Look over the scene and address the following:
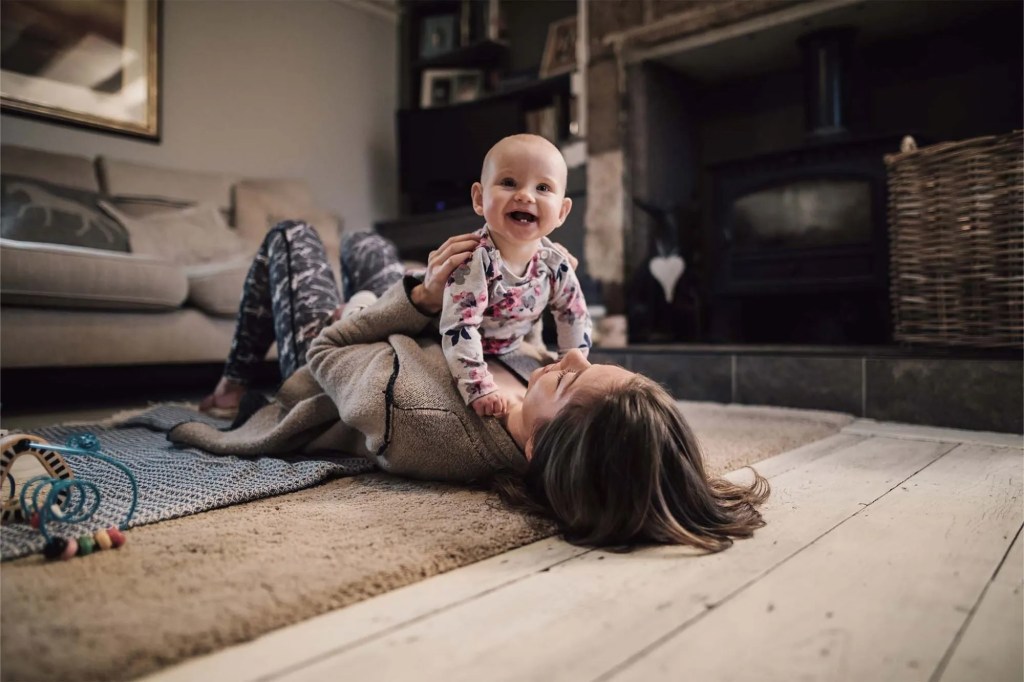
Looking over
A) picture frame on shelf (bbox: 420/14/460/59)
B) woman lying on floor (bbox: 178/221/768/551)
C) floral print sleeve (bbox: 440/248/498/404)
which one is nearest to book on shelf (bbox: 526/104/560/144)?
picture frame on shelf (bbox: 420/14/460/59)

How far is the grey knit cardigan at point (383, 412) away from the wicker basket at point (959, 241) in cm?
124

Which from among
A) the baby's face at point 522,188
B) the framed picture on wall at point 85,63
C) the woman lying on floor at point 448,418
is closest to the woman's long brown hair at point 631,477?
the woman lying on floor at point 448,418

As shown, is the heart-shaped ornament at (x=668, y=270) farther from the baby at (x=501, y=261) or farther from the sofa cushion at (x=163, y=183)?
the sofa cushion at (x=163, y=183)

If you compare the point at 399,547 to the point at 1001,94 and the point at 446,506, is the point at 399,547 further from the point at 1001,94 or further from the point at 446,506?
the point at 1001,94

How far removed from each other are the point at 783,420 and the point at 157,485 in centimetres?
151

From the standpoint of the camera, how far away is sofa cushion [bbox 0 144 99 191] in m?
2.58

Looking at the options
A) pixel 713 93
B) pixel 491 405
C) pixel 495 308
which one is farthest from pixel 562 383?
pixel 713 93

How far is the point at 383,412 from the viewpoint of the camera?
1.06 metres

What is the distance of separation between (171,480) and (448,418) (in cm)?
47

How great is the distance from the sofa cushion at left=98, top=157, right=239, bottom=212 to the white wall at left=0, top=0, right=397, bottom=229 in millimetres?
229

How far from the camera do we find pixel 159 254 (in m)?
2.59

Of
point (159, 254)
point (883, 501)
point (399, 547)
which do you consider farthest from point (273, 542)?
point (159, 254)

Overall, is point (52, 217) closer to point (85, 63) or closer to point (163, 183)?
point (163, 183)

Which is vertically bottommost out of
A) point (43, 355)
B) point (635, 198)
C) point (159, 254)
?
point (43, 355)
